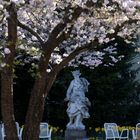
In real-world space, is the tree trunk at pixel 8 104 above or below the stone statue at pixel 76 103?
below

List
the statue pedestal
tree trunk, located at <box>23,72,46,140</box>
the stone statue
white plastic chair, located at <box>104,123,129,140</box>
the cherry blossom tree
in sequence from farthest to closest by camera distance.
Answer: the stone statue
the statue pedestal
white plastic chair, located at <box>104,123,129,140</box>
tree trunk, located at <box>23,72,46,140</box>
the cherry blossom tree

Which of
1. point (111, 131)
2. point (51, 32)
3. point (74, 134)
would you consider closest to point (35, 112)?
point (51, 32)

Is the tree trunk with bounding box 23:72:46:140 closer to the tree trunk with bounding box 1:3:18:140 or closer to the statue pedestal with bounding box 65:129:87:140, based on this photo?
the tree trunk with bounding box 1:3:18:140

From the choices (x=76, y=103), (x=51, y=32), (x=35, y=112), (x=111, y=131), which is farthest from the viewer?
(x=76, y=103)

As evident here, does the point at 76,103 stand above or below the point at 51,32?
below

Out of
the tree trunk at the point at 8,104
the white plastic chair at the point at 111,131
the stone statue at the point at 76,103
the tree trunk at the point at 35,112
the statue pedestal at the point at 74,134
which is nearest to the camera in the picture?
the tree trunk at the point at 8,104

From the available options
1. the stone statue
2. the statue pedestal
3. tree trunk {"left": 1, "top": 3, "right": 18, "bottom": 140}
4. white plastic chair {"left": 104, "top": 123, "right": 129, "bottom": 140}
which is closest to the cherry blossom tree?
tree trunk {"left": 1, "top": 3, "right": 18, "bottom": 140}

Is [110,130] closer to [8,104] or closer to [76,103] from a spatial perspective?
[76,103]

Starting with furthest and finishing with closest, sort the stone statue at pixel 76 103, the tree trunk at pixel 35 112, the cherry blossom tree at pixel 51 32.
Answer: the stone statue at pixel 76 103 → the tree trunk at pixel 35 112 → the cherry blossom tree at pixel 51 32

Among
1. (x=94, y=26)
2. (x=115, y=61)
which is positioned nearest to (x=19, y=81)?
(x=115, y=61)

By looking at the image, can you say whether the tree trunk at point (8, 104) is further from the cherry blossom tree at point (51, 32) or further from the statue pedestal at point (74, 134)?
the statue pedestal at point (74, 134)

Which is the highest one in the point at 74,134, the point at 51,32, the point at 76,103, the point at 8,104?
the point at 51,32

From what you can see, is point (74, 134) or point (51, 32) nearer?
point (51, 32)

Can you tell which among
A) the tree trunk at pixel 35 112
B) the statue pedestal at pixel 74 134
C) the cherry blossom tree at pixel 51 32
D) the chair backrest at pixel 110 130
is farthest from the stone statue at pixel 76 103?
the tree trunk at pixel 35 112
